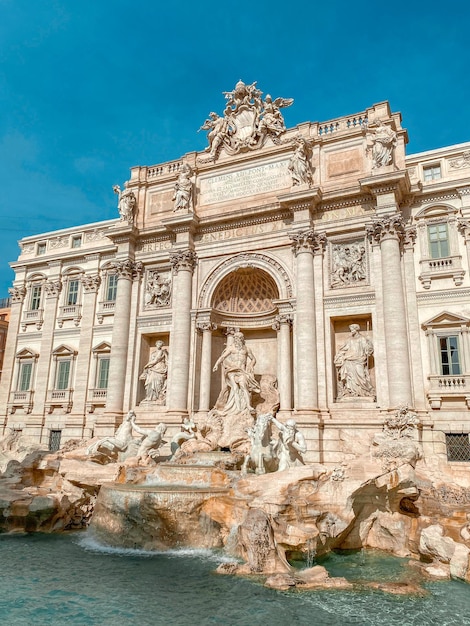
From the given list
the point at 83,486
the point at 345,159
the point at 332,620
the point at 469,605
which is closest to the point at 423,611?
the point at 469,605

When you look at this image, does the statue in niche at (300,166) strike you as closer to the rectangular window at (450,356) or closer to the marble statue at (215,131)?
the marble statue at (215,131)

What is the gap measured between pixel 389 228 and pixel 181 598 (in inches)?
560

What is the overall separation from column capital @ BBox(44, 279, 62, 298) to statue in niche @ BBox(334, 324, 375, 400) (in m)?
15.7

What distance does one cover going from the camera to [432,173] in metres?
19.2

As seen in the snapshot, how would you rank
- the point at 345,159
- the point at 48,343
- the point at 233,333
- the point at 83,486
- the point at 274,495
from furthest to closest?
1. the point at 48,343
2. the point at 233,333
3. the point at 345,159
4. the point at 83,486
5. the point at 274,495

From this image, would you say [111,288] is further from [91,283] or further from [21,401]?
[21,401]

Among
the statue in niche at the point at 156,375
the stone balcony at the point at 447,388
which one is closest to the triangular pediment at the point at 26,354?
the statue in niche at the point at 156,375

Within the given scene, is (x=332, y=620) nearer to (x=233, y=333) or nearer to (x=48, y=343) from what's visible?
(x=233, y=333)

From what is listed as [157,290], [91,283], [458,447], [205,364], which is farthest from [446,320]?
[91,283]

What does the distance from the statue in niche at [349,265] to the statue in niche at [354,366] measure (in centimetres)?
184

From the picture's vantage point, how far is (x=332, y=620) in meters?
7.77

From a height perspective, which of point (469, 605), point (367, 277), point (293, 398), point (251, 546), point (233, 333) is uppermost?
point (367, 277)

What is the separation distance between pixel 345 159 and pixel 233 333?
8791mm

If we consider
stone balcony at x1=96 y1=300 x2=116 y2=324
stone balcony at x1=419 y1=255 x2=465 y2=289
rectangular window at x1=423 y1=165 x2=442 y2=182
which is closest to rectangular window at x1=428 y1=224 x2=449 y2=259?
stone balcony at x1=419 y1=255 x2=465 y2=289
